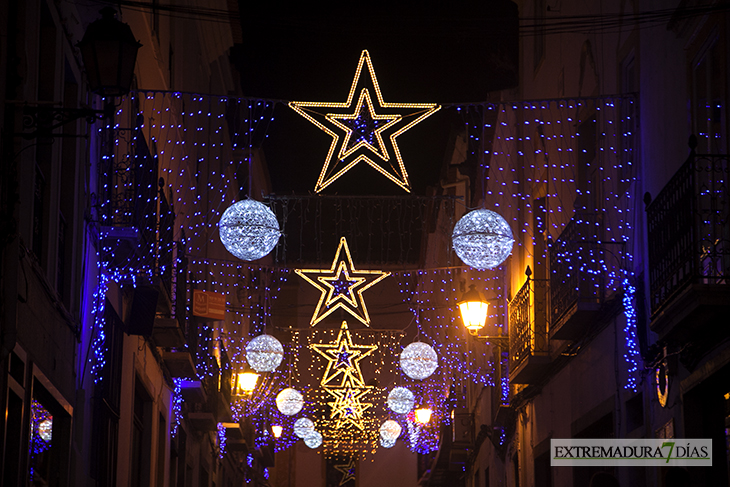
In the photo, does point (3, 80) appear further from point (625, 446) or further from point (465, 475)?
point (465, 475)

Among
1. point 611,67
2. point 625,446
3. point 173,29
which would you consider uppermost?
point 173,29

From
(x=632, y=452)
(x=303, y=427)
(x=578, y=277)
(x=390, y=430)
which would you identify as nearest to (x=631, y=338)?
(x=632, y=452)

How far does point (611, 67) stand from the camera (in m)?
12.9

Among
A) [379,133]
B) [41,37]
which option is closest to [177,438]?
[379,133]

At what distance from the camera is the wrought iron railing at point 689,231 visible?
28.1 ft

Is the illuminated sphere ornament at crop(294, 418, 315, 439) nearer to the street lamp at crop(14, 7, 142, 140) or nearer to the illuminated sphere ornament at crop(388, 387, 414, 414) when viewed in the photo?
the illuminated sphere ornament at crop(388, 387, 414, 414)

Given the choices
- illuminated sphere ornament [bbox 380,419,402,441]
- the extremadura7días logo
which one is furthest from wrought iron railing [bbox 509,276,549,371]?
illuminated sphere ornament [bbox 380,419,402,441]

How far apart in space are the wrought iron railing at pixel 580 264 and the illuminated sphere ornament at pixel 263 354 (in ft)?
25.7

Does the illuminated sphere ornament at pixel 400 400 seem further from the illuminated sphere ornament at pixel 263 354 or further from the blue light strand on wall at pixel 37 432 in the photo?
the blue light strand on wall at pixel 37 432

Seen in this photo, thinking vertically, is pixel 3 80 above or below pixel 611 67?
below

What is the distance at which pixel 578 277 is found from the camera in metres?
12.7

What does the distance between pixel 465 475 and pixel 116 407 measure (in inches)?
816

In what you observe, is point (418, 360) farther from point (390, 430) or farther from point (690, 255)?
point (690, 255)

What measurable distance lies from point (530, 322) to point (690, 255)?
26.2ft
